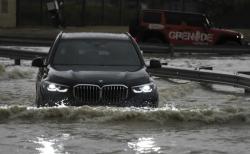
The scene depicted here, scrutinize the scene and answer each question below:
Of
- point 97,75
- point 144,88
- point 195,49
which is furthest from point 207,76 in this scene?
point 195,49

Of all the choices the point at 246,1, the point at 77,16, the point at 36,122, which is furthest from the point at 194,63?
the point at 246,1

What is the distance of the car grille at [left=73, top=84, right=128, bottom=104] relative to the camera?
10.6 meters

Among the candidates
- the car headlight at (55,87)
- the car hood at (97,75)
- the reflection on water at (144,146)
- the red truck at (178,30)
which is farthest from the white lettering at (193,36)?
the reflection on water at (144,146)

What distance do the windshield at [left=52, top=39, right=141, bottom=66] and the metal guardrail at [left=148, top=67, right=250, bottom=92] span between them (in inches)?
208

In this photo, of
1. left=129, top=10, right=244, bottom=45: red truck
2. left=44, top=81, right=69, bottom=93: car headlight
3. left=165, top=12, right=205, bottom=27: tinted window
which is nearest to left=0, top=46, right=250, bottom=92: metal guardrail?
left=44, top=81, right=69, bottom=93: car headlight

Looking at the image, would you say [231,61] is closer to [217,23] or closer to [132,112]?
[132,112]

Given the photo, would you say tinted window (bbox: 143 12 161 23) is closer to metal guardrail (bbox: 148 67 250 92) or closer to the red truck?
the red truck

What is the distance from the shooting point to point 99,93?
10641mm

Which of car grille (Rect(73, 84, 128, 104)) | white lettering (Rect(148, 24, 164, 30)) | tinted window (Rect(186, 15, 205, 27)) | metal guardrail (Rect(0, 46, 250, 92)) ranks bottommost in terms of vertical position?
white lettering (Rect(148, 24, 164, 30))

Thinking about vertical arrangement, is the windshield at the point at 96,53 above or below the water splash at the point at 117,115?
above

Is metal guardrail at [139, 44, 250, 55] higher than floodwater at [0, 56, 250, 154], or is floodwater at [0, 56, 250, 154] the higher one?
floodwater at [0, 56, 250, 154]

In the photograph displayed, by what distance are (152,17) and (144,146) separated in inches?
1018

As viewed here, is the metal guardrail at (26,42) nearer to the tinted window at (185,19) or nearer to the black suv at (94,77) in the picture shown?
the tinted window at (185,19)

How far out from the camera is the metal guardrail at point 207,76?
17.1 m
